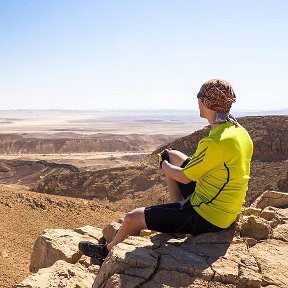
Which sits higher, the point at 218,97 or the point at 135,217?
the point at 218,97

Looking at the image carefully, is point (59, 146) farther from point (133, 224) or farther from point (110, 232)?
point (133, 224)

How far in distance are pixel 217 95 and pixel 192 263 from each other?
1.49m

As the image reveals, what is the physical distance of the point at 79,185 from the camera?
21.7 meters

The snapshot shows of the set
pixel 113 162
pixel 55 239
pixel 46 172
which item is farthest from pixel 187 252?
pixel 113 162

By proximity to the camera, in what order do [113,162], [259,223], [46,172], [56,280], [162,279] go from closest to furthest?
[162,279]
[56,280]
[259,223]
[46,172]
[113,162]

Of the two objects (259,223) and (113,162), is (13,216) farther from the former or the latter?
(113,162)

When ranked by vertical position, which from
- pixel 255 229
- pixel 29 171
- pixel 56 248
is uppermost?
pixel 255 229

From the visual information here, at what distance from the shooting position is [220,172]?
3604 millimetres

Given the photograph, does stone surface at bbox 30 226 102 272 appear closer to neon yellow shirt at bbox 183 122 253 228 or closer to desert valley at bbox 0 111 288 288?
desert valley at bbox 0 111 288 288

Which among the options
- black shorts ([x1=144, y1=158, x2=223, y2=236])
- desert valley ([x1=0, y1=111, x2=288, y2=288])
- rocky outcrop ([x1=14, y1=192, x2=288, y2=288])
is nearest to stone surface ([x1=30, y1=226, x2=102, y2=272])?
rocky outcrop ([x1=14, y1=192, x2=288, y2=288])

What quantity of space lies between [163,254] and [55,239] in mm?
2724

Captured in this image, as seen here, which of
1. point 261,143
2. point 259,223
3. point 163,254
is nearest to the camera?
point 163,254

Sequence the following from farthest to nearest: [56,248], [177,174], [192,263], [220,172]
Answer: [56,248] < [177,174] < [220,172] < [192,263]

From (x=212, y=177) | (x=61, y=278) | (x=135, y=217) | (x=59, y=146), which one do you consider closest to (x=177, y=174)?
(x=212, y=177)
